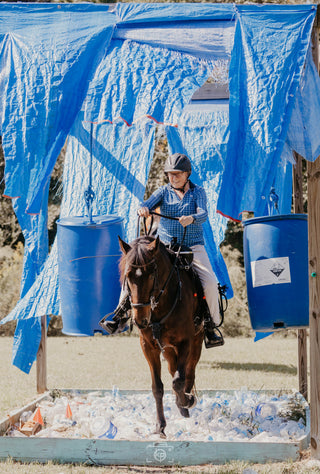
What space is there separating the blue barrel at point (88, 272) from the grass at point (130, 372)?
3.53 ft

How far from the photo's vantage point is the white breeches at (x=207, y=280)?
537cm

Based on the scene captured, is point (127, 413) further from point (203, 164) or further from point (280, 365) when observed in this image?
point (280, 365)

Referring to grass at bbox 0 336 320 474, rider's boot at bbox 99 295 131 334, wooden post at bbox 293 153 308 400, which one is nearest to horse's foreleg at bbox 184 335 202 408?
grass at bbox 0 336 320 474

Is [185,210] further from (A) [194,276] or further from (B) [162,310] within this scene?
(B) [162,310]

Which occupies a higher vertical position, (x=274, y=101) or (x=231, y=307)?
(x=274, y=101)

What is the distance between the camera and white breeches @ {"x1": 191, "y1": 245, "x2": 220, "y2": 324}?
5.37 m

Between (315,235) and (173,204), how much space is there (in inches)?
→ 46.7

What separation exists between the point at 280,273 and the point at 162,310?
966 millimetres

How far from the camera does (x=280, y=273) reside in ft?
16.8

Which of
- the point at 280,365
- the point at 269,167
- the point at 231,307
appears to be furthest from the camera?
the point at 231,307

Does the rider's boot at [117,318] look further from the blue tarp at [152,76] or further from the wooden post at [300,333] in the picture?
the wooden post at [300,333]

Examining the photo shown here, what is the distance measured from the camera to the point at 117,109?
15.8 ft

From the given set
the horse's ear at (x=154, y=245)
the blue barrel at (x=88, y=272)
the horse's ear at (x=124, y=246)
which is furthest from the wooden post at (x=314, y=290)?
the blue barrel at (x=88, y=272)

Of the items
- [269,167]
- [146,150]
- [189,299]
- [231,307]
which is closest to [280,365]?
[231,307]
